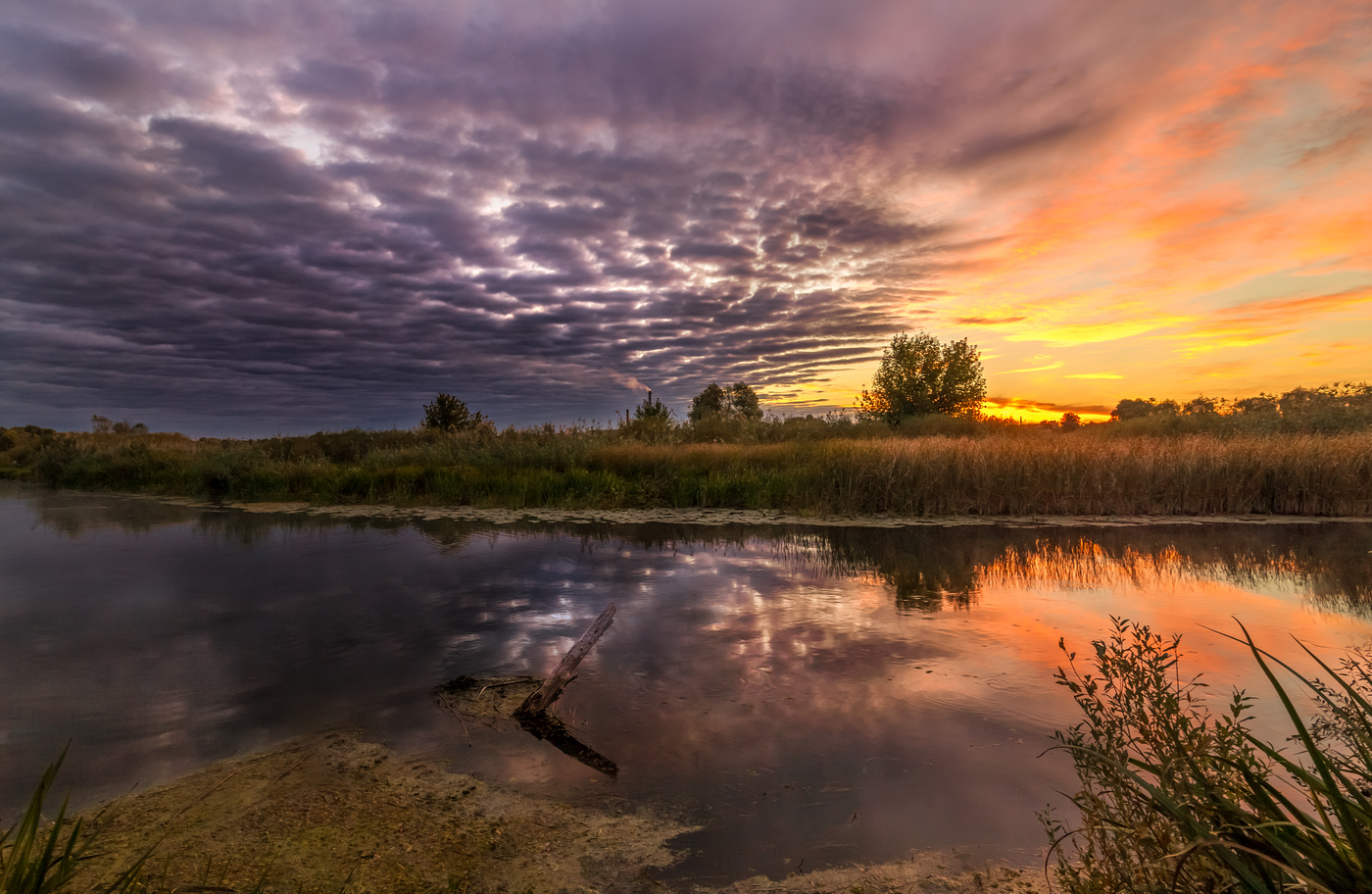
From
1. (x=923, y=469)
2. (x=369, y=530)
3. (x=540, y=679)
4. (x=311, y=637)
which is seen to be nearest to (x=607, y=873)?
(x=540, y=679)

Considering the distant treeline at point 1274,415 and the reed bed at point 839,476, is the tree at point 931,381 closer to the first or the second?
the distant treeline at point 1274,415

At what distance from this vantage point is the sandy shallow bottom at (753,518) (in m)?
12.9

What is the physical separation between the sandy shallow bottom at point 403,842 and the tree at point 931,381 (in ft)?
138

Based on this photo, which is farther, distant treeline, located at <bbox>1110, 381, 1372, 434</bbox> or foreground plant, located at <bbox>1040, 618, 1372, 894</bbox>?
distant treeline, located at <bbox>1110, 381, 1372, 434</bbox>

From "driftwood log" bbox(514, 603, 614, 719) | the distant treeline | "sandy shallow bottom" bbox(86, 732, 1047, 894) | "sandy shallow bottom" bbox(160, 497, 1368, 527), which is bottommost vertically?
"sandy shallow bottom" bbox(86, 732, 1047, 894)

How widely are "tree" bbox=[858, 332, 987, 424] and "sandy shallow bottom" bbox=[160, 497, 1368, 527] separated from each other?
29637mm

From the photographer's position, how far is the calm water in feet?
11.5

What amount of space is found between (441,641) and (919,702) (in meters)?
4.31

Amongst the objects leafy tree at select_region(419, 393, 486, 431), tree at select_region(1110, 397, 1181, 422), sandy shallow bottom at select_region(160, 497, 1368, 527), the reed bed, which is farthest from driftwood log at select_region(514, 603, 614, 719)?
tree at select_region(1110, 397, 1181, 422)

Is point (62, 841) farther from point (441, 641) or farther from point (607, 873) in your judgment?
point (441, 641)

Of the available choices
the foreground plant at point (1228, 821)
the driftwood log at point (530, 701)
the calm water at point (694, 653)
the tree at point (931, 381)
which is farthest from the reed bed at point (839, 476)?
the tree at point (931, 381)

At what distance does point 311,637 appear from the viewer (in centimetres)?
622

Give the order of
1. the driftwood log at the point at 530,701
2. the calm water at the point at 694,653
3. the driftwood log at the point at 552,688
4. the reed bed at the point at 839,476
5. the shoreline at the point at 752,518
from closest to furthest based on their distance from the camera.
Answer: the calm water at the point at 694,653
the driftwood log at the point at 530,701
the driftwood log at the point at 552,688
the shoreline at the point at 752,518
the reed bed at the point at 839,476

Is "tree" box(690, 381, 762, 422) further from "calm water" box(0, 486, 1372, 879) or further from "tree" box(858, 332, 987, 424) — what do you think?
"calm water" box(0, 486, 1372, 879)
